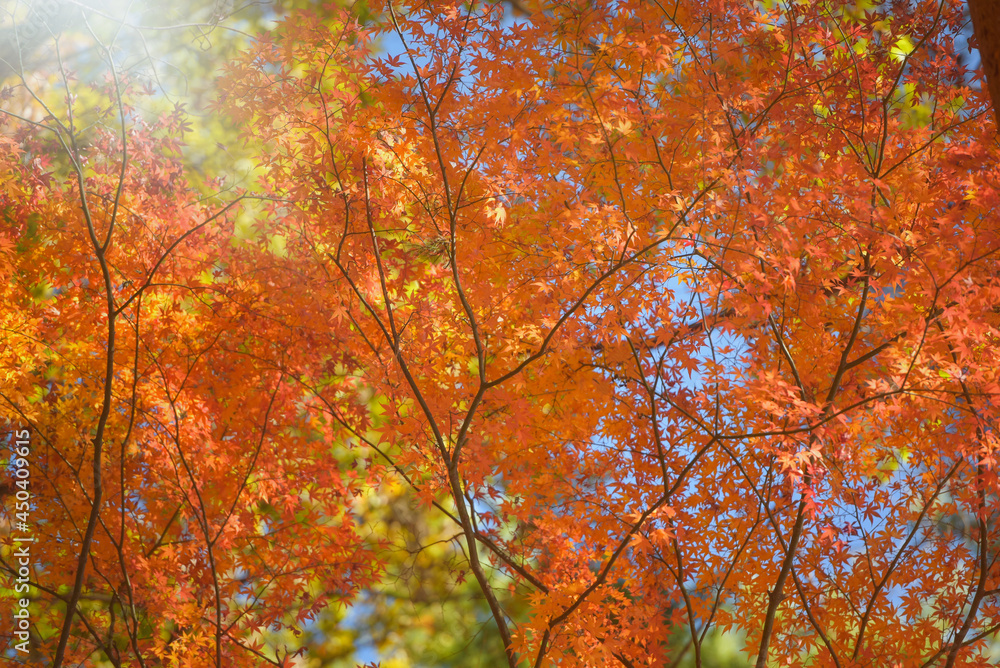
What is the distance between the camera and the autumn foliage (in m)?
2.61

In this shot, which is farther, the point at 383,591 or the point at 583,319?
the point at 383,591

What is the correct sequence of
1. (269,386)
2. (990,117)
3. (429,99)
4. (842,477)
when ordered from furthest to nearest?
(269,386) < (842,477) < (990,117) < (429,99)

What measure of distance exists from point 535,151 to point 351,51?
2.94ft

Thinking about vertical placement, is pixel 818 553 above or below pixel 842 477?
below

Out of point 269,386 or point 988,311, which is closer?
point 988,311

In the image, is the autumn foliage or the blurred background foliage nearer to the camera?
the autumn foliage

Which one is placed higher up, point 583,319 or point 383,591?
point 383,591

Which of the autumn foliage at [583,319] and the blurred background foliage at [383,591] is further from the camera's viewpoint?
the blurred background foliage at [383,591]

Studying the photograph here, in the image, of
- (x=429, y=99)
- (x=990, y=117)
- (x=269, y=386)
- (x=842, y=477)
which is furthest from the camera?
(x=269, y=386)

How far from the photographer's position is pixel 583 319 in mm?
2883

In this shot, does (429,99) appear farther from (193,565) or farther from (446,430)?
(193,565)

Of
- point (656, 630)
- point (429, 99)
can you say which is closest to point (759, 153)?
point (429, 99)

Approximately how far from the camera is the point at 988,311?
8.93 ft

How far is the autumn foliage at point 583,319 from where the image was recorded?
2.61 meters
